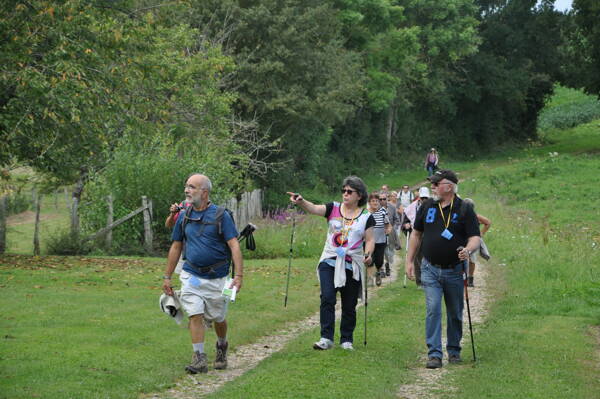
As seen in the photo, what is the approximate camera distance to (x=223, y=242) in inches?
393

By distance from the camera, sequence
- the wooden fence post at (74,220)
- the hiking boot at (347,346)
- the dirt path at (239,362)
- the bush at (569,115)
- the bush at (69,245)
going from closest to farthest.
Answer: the dirt path at (239,362) < the hiking boot at (347,346) < the bush at (69,245) < the wooden fence post at (74,220) < the bush at (569,115)

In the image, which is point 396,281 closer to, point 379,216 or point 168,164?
point 379,216

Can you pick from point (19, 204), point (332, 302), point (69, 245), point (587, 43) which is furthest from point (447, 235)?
point (587, 43)

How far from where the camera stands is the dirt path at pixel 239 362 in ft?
30.2

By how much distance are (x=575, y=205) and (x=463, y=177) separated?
15049mm

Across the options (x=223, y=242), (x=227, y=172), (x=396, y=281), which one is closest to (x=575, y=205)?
(x=227, y=172)

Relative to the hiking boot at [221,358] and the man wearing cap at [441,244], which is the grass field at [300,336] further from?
the man wearing cap at [441,244]

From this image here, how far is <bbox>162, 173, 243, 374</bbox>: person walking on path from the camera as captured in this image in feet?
32.4

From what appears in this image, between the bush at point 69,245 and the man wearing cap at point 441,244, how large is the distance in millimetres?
16238

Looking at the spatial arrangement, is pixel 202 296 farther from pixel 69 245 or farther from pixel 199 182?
pixel 69 245

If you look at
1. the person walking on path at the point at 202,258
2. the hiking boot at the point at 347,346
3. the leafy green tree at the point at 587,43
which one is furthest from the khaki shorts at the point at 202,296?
the leafy green tree at the point at 587,43

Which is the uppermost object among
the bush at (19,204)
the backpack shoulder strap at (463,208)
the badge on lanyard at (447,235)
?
the backpack shoulder strap at (463,208)

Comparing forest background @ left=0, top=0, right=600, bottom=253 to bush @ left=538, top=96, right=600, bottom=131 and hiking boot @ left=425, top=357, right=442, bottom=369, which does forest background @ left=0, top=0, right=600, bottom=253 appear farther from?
hiking boot @ left=425, top=357, right=442, bottom=369

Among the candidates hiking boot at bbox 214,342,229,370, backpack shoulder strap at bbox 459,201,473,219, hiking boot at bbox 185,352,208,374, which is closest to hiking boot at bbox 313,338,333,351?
hiking boot at bbox 214,342,229,370
